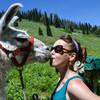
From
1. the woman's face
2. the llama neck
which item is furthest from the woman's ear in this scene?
the llama neck

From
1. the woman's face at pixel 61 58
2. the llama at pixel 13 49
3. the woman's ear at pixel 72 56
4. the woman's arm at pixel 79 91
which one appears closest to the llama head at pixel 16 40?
the llama at pixel 13 49

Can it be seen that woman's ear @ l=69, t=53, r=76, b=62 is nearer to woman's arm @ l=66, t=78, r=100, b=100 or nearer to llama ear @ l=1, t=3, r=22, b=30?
woman's arm @ l=66, t=78, r=100, b=100

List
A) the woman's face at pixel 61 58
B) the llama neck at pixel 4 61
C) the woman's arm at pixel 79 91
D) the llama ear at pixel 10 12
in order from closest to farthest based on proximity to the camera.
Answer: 1. the woman's arm at pixel 79 91
2. the llama ear at pixel 10 12
3. the woman's face at pixel 61 58
4. the llama neck at pixel 4 61

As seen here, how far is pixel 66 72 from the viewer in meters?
2.42

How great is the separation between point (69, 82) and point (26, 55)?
0.92 m

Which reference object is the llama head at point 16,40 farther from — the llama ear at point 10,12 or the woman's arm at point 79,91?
the woman's arm at point 79,91

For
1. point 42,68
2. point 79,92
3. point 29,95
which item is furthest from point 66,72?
point 42,68

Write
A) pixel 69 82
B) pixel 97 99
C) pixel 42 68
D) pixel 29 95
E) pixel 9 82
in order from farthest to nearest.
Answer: pixel 42 68
pixel 9 82
pixel 29 95
pixel 69 82
pixel 97 99

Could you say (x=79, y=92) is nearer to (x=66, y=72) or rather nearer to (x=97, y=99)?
(x=97, y=99)

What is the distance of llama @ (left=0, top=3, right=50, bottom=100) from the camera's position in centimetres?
248

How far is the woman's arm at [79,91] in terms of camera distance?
179cm

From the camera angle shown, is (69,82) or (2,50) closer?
(69,82)

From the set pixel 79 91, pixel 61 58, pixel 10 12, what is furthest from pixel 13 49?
pixel 79 91

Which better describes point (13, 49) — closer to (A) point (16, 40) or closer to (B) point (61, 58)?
(A) point (16, 40)
